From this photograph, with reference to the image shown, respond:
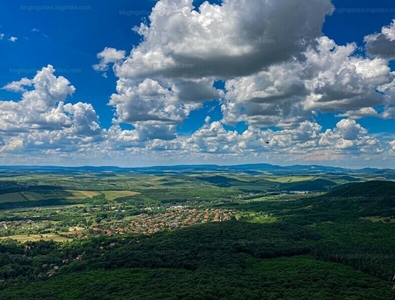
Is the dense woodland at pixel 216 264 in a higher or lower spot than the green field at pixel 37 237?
higher

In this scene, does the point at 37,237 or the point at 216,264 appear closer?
the point at 216,264

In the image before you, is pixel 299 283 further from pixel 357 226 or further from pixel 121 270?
pixel 357 226

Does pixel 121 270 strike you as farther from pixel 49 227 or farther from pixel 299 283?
pixel 49 227

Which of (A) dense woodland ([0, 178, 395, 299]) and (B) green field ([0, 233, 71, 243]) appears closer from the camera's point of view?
(A) dense woodland ([0, 178, 395, 299])

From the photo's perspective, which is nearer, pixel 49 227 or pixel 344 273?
pixel 344 273

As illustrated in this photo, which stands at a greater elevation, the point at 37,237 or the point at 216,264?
the point at 216,264

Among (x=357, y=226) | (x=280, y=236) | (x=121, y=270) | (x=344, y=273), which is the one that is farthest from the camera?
(x=357, y=226)

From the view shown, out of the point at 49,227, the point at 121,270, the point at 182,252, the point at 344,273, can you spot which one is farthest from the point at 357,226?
the point at 49,227

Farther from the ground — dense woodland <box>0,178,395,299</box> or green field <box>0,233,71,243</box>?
dense woodland <box>0,178,395,299</box>

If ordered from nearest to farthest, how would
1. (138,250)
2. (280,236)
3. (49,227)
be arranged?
(138,250) < (280,236) < (49,227)

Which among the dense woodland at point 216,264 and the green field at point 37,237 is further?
the green field at point 37,237
